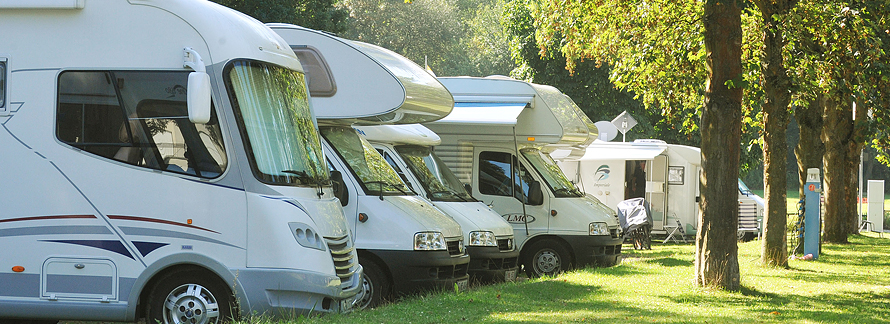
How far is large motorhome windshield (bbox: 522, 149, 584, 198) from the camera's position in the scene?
13.7 m

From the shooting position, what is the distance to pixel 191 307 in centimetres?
691

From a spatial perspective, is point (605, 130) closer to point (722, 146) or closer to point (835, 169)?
point (835, 169)

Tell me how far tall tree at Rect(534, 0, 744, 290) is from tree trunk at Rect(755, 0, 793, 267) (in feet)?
3.12

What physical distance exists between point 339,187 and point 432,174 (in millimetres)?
2858

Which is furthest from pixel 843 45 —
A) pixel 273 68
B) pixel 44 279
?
pixel 44 279

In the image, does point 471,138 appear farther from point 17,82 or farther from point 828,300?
point 17,82

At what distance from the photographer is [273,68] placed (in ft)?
24.3

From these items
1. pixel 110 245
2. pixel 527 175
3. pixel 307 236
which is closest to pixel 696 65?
pixel 527 175

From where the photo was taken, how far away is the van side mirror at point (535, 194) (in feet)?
43.1

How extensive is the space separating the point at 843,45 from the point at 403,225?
7732 mm

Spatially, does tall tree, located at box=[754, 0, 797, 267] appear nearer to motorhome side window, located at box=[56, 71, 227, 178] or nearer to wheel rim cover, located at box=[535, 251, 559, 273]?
wheel rim cover, located at box=[535, 251, 559, 273]

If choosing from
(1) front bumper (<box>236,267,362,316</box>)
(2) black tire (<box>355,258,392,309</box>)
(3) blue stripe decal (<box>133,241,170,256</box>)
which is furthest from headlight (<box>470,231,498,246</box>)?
(3) blue stripe decal (<box>133,241,170,256</box>)

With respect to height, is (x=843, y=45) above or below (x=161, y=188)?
above

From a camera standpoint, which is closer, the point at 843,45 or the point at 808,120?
the point at 843,45
